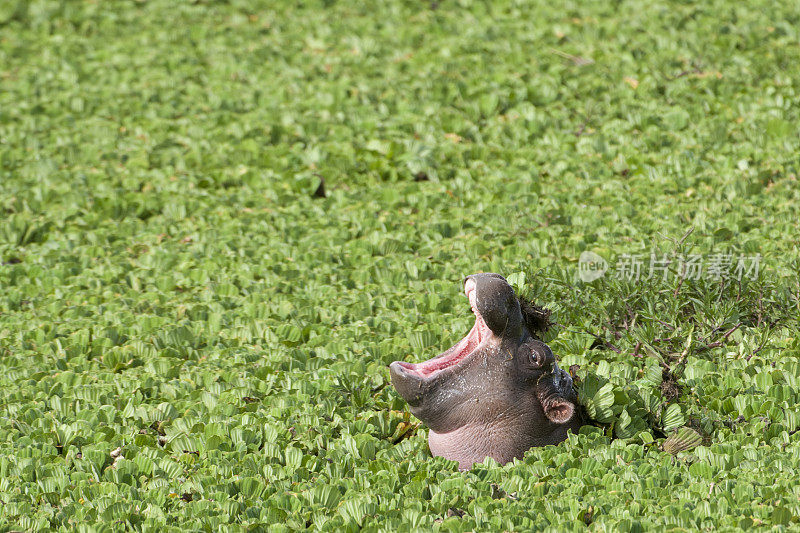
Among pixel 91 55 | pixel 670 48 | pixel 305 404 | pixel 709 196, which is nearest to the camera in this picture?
pixel 305 404

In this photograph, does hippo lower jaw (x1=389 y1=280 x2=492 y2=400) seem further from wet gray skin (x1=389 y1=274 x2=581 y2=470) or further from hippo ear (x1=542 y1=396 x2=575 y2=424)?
hippo ear (x1=542 y1=396 x2=575 y2=424)

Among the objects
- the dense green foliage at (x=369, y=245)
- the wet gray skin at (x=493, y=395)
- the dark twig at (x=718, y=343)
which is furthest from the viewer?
the dark twig at (x=718, y=343)

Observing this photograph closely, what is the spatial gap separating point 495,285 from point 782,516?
4.09 feet

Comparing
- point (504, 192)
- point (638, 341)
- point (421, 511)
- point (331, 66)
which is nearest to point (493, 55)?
point (331, 66)

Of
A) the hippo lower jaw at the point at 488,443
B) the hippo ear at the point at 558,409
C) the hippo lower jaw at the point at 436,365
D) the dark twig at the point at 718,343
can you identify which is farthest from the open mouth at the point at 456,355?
the dark twig at the point at 718,343

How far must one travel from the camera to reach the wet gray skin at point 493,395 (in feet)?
13.1

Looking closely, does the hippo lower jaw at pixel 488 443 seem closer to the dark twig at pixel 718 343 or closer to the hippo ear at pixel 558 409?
the hippo ear at pixel 558 409

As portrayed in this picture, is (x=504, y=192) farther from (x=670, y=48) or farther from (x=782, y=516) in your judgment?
(x=782, y=516)

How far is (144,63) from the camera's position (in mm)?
8859

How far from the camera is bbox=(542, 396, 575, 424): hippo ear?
4039 millimetres

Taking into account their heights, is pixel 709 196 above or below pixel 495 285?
below

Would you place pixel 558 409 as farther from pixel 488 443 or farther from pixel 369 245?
pixel 369 245

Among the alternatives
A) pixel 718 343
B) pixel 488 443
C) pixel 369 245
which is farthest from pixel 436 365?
pixel 369 245

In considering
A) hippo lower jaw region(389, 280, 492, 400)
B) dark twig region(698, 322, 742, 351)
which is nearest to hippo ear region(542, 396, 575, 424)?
hippo lower jaw region(389, 280, 492, 400)
